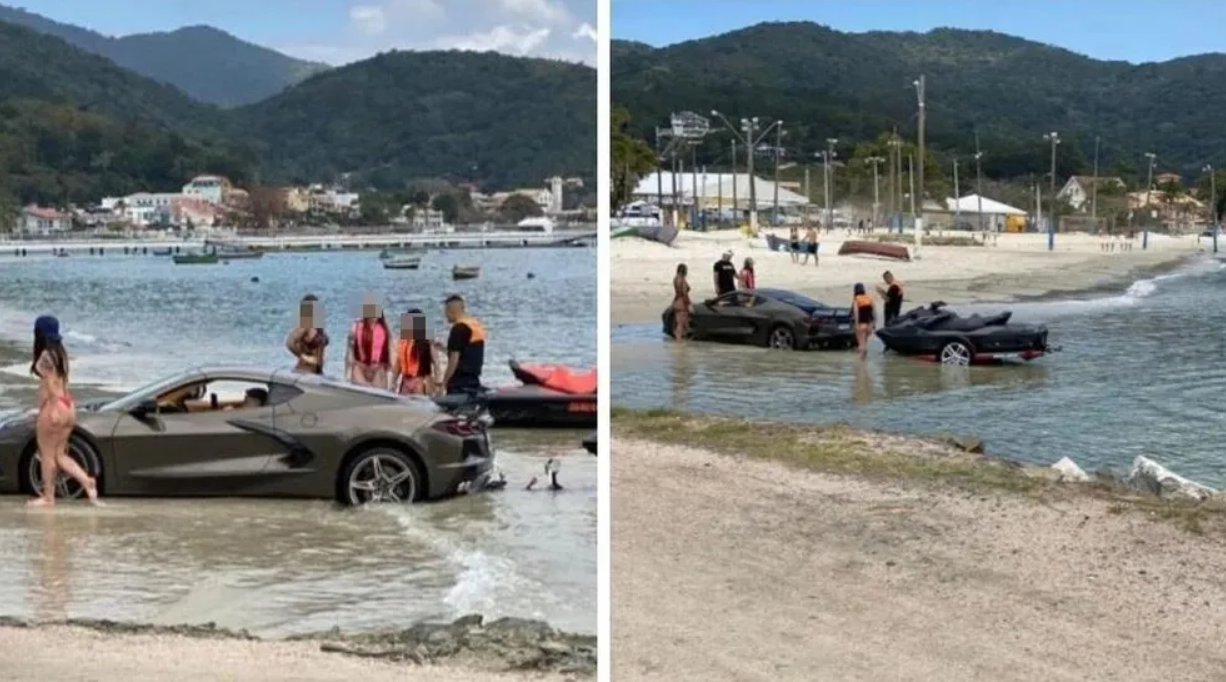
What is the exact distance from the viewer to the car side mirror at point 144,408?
451 cm

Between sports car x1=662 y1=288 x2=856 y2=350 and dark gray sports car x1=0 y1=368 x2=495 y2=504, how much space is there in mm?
7915

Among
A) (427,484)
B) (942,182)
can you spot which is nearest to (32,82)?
(427,484)

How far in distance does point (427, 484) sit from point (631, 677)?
1014 millimetres

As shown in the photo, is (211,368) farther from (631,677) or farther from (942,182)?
(942,182)

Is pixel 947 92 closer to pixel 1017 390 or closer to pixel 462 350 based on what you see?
pixel 1017 390

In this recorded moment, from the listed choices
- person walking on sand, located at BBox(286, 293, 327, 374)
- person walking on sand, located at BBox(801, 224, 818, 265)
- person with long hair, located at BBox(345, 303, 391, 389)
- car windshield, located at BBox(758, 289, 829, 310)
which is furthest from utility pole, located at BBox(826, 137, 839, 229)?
person walking on sand, located at BBox(286, 293, 327, 374)

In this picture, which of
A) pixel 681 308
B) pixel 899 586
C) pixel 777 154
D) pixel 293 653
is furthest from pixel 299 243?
pixel 777 154

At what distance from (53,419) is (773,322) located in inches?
354

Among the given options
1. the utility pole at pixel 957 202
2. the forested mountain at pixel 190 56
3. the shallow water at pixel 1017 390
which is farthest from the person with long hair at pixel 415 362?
the utility pole at pixel 957 202

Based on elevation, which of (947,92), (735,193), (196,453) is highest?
(947,92)

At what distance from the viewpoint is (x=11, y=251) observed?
439 centimetres

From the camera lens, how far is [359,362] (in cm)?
470

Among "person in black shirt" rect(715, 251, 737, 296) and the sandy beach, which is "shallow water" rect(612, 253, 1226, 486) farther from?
the sandy beach

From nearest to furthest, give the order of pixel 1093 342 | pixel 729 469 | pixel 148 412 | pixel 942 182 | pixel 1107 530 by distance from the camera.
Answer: pixel 148 412, pixel 1107 530, pixel 729 469, pixel 1093 342, pixel 942 182
